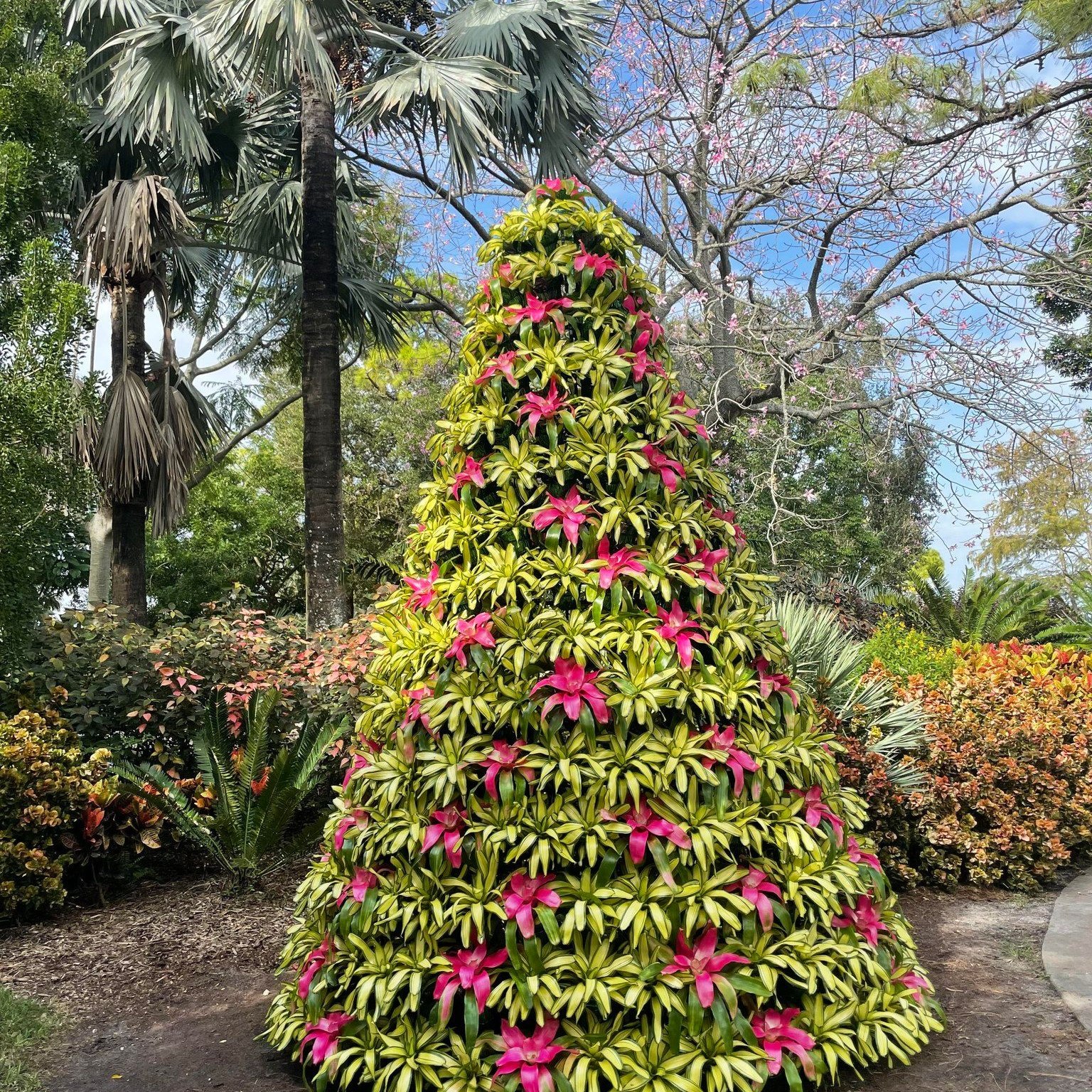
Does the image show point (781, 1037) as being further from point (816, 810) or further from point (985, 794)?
point (985, 794)

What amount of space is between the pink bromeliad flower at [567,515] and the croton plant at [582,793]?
0.01m

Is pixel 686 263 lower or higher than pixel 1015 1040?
higher

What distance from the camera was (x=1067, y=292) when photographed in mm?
10414

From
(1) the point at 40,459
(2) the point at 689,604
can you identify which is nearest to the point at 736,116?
(1) the point at 40,459

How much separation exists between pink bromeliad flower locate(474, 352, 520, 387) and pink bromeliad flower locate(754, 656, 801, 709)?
1321mm

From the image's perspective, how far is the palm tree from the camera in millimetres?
8695

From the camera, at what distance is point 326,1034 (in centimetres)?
311

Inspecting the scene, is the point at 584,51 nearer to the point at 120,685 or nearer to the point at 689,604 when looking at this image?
the point at 120,685

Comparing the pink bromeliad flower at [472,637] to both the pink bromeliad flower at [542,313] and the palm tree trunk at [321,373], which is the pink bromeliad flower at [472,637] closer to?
the pink bromeliad flower at [542,313]

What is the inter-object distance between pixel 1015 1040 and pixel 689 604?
2044 mm

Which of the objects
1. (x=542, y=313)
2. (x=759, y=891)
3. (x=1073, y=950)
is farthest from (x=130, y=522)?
(x=1073, y=950)

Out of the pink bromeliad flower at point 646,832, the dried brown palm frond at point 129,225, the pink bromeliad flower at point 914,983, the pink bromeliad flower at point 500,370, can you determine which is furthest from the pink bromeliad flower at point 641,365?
the dried brown palm frond at point 129,225

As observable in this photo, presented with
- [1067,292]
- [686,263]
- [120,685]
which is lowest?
[120,685]

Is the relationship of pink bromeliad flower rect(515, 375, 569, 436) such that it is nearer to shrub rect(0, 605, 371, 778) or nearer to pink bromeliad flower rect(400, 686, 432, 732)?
pink bromeliad flower rect(400, 686, 432, 732)
